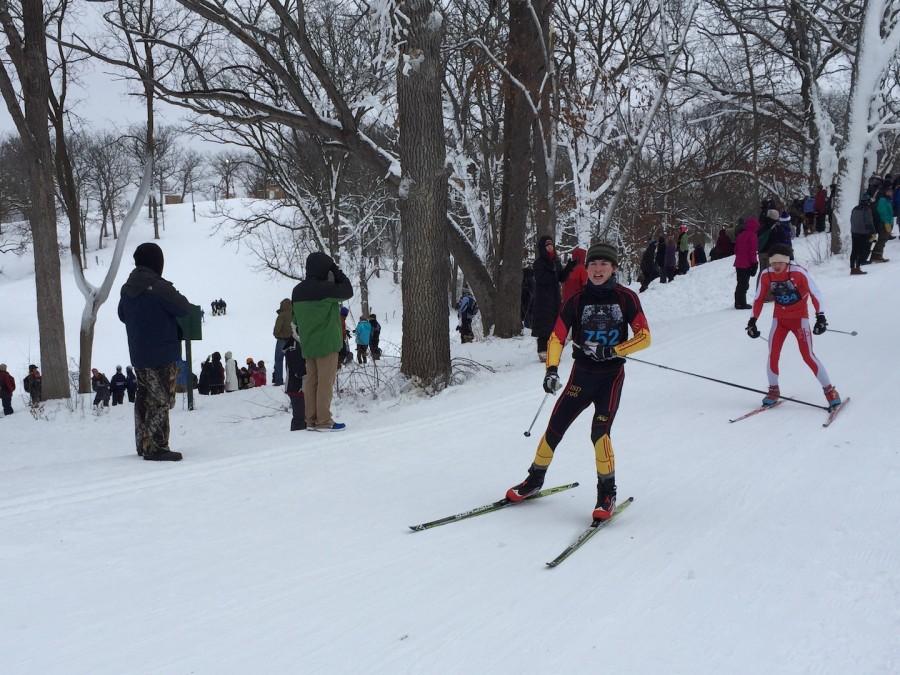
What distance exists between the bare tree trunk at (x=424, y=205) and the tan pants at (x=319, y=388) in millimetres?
1773

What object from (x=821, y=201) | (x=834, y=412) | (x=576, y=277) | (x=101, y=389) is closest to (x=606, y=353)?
(x=834, y=412)

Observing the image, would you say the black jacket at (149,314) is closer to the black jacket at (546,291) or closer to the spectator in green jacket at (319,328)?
the spectator in green jacket at (319,328)

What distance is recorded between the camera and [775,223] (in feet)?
41.5

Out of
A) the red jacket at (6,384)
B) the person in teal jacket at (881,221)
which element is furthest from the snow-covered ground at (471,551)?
the red jacket at (6,384)

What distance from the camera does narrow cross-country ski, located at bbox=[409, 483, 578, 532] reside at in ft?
15.2

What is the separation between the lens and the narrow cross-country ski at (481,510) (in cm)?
464

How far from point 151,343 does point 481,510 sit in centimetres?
351

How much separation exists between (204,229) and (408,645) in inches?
2722

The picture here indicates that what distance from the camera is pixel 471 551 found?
4250 mm

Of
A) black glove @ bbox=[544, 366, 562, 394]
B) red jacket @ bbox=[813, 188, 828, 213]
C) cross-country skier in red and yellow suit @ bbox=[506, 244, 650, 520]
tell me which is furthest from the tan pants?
red jacket @ bbox=[813, 188, 828, 213]

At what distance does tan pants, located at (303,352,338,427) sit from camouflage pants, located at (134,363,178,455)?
5.09 ft

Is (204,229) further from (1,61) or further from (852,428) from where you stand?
(852,428)

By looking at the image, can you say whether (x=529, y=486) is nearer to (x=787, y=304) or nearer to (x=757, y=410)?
(x=757, y=410)

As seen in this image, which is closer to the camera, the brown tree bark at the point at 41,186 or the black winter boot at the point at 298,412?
the black winter boot at the point at 298,412
